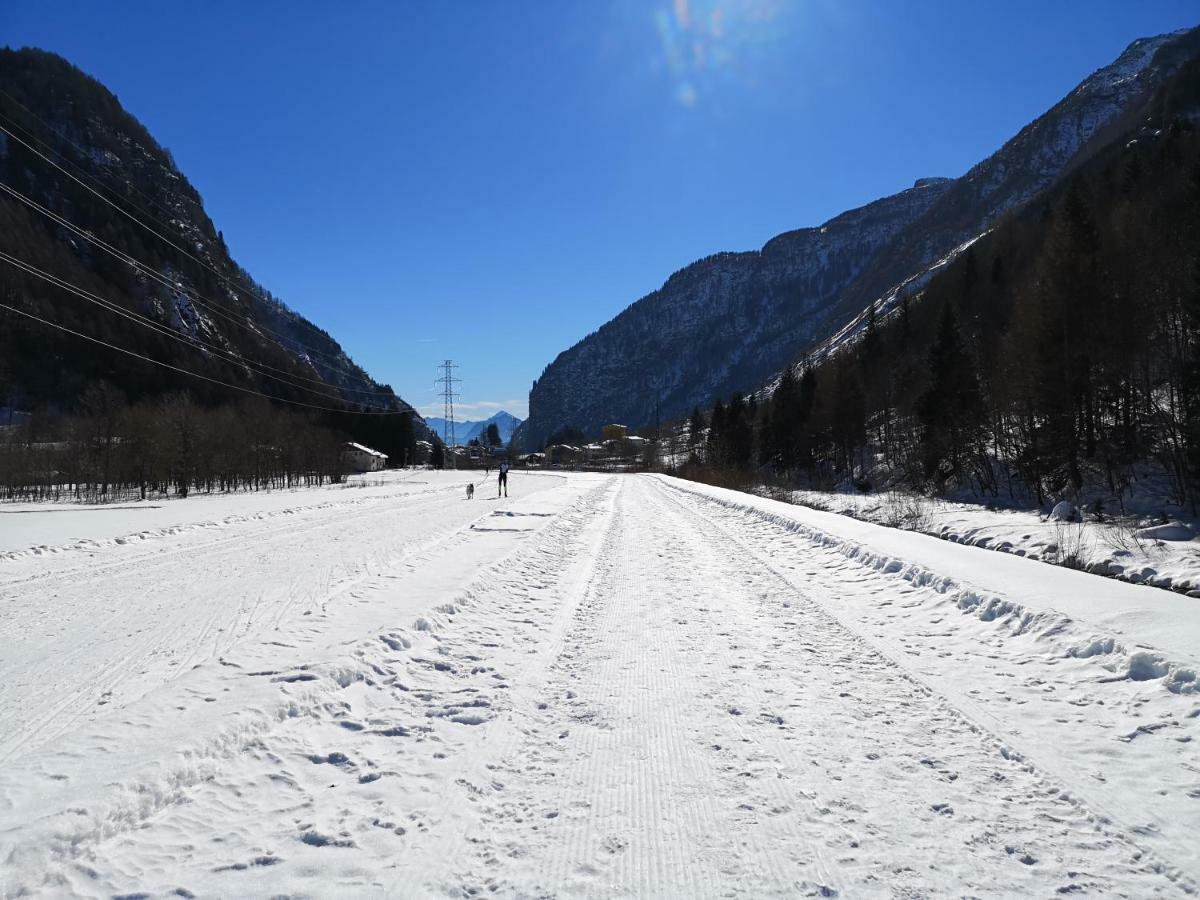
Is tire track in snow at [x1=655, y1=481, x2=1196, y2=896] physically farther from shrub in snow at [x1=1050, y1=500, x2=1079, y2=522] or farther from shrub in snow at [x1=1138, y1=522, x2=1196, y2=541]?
shrub in snow at [x1=1050, y1=500, x2=1079, y2=522]

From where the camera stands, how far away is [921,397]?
131 feet

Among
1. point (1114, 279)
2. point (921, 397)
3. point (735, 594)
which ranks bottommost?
point (735, 594)

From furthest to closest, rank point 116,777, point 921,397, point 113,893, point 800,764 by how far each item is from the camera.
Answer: point 921,397
point 800,764
point 116,777
point 113,893

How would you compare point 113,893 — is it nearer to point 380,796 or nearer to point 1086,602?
point 380,796

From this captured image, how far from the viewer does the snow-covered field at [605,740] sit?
107 inches

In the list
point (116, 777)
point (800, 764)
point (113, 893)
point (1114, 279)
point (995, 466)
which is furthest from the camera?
point (995, 466)

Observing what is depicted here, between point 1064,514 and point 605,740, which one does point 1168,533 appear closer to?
point 1064,514

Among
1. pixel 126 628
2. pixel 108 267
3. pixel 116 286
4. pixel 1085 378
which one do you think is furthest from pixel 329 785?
pixel 108 267

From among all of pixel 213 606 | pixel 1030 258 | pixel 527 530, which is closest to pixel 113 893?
pixel 213 606

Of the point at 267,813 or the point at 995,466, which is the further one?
the point at 995,466

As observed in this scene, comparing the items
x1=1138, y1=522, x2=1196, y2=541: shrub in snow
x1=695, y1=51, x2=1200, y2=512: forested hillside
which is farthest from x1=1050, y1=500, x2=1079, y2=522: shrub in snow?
x1=695, y1=51, x2=1200, y2=512: forested hillside

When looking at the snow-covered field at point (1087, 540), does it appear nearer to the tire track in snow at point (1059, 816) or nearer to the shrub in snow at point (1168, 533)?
the shrub in snow at point (1168, 533)

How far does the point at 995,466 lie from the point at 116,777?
43216 millimetres

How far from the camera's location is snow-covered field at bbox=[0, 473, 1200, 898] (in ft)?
8.95
